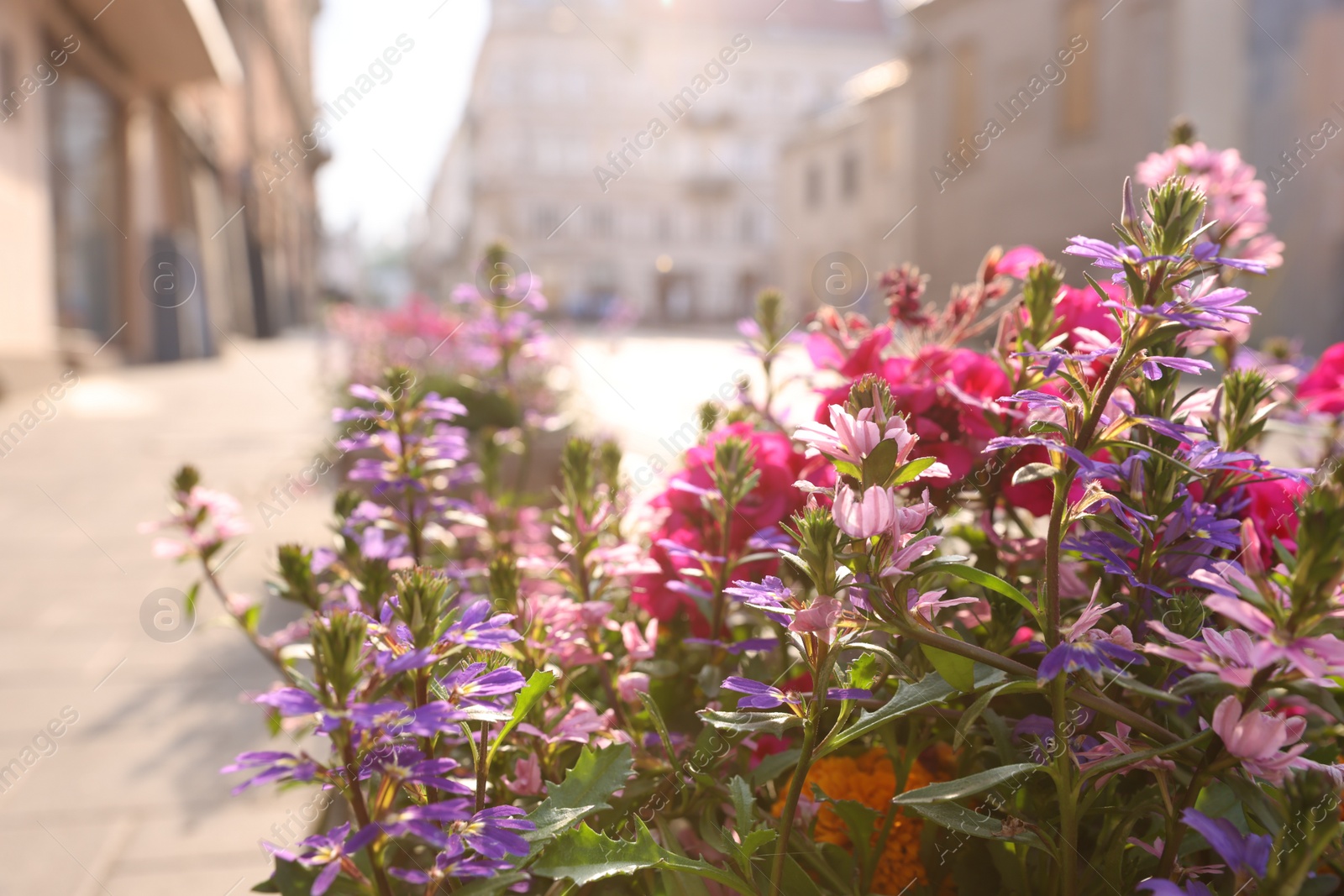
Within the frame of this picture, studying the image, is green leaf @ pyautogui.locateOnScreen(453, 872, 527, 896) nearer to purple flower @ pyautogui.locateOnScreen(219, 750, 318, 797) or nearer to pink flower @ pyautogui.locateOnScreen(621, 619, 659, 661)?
purple flower @ pyautogui.locateOnScreen(219, 750, 318, 797)

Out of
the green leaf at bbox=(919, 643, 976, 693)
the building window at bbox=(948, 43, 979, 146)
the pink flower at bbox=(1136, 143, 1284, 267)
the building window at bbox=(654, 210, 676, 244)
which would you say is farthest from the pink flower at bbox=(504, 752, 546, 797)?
the building window at bbox=(654, 210, 676, 244)

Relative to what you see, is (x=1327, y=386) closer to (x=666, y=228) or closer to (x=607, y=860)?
(x=607, y=860)

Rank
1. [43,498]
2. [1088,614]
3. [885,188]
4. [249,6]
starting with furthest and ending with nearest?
[885,188], [249,6], [43,498], [1088,614]

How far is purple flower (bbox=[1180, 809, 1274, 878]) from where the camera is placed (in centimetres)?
49

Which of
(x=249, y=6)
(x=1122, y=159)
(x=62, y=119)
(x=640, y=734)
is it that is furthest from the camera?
(x=249, y=6)

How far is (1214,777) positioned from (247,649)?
3116 mm

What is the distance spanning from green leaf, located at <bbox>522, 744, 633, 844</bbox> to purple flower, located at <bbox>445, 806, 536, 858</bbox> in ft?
0.05

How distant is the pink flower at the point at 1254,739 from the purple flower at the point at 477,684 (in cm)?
41

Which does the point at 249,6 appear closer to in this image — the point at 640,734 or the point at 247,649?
the point at 247,649

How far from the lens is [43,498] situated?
5.10 metres

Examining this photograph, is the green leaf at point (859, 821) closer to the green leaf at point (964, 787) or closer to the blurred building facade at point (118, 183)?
the green leaf at point (964, 787)

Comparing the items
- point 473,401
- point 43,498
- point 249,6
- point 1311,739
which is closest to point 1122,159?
point 473,401

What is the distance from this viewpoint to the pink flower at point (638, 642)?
800 millimetres

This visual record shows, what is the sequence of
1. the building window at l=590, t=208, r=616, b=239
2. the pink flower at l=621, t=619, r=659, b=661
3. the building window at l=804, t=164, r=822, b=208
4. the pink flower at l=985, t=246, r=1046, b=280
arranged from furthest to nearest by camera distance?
1. the building window at l=590, t=208, r=616, b=239
2. the building window at l=804, t=164, r=822, b=208
3. the pink flower at l=985, t=246, r=1046, b=280
4. the pink flower at l=621, t=619, r=659, b=661
